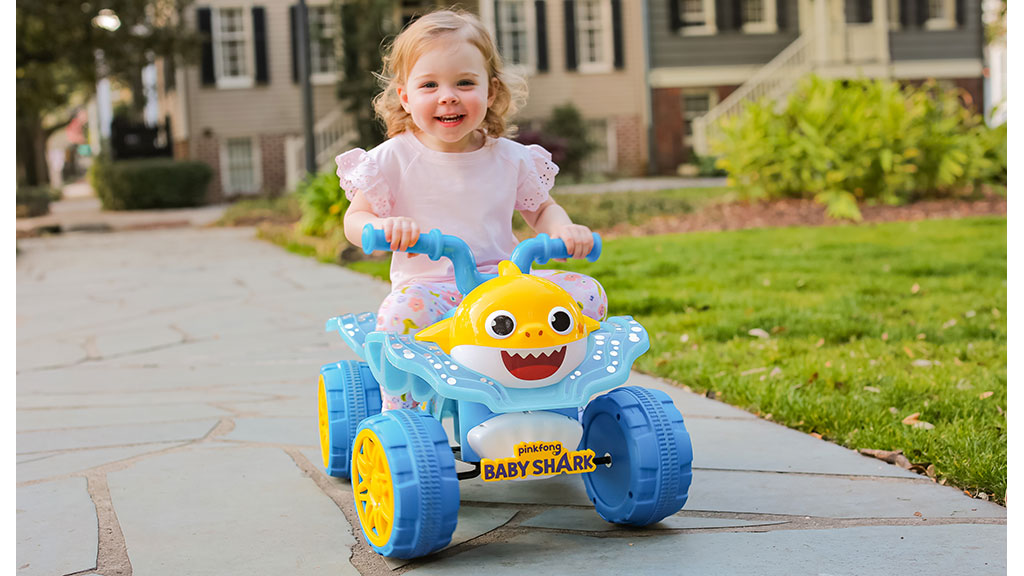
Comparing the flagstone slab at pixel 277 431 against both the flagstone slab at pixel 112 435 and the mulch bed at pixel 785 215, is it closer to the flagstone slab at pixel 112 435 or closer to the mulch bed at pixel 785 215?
the flagstone slab at pixel 112 435

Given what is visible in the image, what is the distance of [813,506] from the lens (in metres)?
2.72

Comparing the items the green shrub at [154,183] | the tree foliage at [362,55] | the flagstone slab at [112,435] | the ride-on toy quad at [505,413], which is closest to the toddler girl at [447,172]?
the ride-on toy quad at [505,413]

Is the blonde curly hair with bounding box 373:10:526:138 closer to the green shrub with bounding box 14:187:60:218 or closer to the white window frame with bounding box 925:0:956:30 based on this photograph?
the green shrub with bounding box 14:187:60:218

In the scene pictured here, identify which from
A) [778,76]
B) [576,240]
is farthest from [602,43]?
[576,240]

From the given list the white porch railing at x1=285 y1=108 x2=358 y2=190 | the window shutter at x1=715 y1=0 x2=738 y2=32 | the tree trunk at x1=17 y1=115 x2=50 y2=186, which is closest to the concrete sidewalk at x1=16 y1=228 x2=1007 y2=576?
the white porch railing at x1=285 y1=108 x2=358 y2=190

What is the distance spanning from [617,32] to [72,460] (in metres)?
21.0

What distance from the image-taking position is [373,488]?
2.46 meters

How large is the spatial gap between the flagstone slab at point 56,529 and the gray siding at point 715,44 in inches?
841

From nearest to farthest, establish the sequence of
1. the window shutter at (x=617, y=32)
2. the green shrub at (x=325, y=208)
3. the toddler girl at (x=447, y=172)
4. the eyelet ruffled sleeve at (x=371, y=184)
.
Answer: the toddler girl at (x=447, y=172), the eyelet ruffled sleeve at (x=371, y=184), the green shrub at (x=325, y=208), the window shutter at (x=617, y=32)

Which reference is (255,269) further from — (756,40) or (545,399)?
(756,40)

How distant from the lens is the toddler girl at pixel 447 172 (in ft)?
9.04

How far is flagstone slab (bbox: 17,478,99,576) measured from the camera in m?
2.45

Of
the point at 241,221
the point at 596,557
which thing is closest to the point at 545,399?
the point at 596,557

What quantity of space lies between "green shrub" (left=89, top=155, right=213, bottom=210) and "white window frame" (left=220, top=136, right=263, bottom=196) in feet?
4.70
